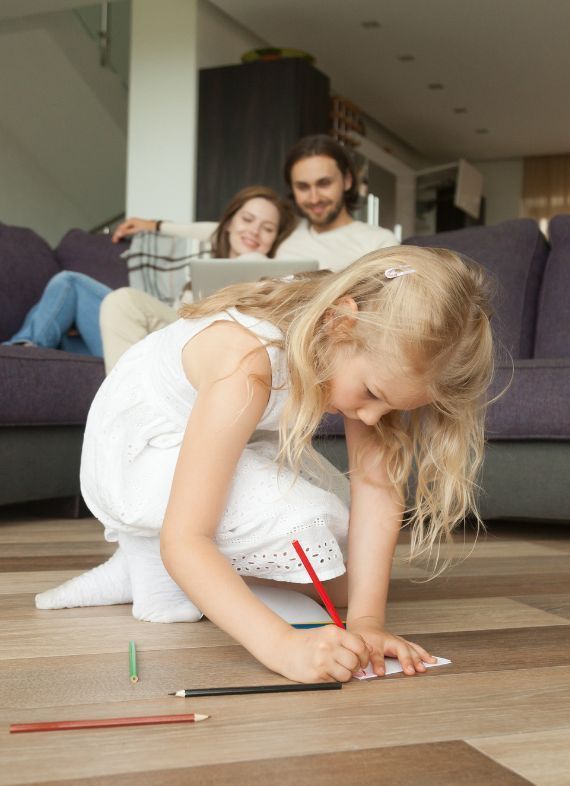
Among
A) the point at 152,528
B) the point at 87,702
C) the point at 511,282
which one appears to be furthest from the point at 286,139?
the point at 87,702

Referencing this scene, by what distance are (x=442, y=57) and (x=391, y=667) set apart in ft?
19.3

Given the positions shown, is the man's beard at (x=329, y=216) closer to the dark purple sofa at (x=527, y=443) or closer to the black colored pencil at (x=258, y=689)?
the dark purple sofa at (x=527, y=443)

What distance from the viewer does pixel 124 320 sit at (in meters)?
2.54

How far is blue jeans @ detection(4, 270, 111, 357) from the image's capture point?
275 centimetres

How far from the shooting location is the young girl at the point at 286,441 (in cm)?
99

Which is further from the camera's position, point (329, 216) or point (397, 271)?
point (329, 216)

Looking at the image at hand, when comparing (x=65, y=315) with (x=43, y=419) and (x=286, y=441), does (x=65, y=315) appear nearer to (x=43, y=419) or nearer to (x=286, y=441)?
(x=43, y=419)

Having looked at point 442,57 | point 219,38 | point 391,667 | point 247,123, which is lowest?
point 391,667

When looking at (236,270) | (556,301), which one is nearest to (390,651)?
(236,270)

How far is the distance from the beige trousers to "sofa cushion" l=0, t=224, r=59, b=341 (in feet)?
1.55

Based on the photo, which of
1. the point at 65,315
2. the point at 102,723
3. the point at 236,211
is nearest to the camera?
the point at 102,723

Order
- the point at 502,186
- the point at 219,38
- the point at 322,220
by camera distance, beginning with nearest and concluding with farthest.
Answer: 1. the point at 322,220
2. the point at 219,38
3. the point at 502,186

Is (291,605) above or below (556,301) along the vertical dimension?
below

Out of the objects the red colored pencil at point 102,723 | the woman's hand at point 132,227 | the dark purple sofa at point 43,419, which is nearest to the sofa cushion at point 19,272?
the woman's hand at point 132,227
